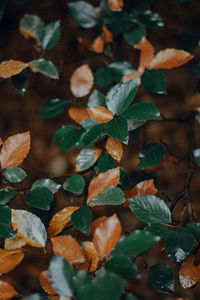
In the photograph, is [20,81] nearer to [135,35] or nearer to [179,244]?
[135,35]

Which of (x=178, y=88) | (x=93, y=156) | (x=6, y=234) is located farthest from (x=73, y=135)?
(x=178, y=88)

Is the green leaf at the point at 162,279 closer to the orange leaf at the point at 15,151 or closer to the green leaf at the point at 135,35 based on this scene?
the orange leaf at the point at 15,151

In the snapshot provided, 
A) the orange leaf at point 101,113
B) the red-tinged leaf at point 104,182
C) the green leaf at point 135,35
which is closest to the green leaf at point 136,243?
the red-tinged leaf at point 104,182

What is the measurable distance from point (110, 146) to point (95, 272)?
216mm

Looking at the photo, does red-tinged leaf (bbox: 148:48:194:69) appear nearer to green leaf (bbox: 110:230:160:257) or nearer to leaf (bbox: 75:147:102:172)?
leaf (bbox: 75:147:102:172)

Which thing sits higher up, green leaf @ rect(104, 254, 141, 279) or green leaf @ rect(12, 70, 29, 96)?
green leaf @ rect(12, 70, 29, 96)

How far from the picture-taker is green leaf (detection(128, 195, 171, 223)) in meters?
0.45

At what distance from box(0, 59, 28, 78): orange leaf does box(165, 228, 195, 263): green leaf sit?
43 centimetres

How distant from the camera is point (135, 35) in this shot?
0.66m

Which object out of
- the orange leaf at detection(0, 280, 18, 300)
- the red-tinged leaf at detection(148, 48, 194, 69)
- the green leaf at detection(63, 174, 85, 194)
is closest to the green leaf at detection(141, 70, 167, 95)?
the red-tinged leaf at detection(148, 48, 194, 69)

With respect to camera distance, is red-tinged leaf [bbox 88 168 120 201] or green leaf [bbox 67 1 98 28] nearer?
red-tinged leaf [bbox 88 168 120 201]

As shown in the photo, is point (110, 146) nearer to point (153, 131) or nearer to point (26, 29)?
point (153, 131)

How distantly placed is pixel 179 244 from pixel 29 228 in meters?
0.24

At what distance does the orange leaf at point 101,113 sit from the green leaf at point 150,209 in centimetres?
15
